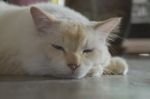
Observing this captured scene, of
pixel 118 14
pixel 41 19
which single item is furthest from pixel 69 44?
pixel 118 14

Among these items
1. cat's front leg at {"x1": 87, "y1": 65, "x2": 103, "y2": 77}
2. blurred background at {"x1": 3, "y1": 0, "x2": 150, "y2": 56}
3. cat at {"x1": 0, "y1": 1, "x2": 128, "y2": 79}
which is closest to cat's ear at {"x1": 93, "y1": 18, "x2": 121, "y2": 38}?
cat at {"x1": 0, "y1": 1, "x2": 128, "y2": 79}

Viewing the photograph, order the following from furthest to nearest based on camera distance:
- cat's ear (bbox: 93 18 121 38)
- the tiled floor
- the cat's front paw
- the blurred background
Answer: the blurred background, the cat's front paw, cat's ear (bbox: 93 18 121 38), the tiled floor

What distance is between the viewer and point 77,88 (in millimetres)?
1543

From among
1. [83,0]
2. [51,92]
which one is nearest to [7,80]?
[51,92]

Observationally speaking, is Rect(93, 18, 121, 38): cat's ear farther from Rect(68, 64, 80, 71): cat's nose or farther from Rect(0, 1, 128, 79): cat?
Rect(68, 64, 80, 71): cat's nose

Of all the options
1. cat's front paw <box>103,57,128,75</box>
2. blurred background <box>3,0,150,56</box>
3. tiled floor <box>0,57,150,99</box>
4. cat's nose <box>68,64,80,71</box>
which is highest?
cat's nose <box>68,64,80,71</box>

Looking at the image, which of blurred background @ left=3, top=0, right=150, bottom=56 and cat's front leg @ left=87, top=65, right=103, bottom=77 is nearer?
cat's front leg @ left=87, top=65, right=103, bottom=77

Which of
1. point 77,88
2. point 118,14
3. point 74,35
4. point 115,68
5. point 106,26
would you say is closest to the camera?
point 77,88

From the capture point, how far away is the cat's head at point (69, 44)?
5.32ft

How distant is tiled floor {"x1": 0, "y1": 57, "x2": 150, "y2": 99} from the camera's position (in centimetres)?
139

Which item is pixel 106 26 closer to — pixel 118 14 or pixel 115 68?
pixel 115 68

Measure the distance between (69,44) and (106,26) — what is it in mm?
214

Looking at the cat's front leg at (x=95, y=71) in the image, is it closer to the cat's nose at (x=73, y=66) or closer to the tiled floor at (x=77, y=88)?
the tiled floor at (x=77, y=88)

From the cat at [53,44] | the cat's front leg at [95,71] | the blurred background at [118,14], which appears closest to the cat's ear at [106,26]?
the cat at [53,44]
